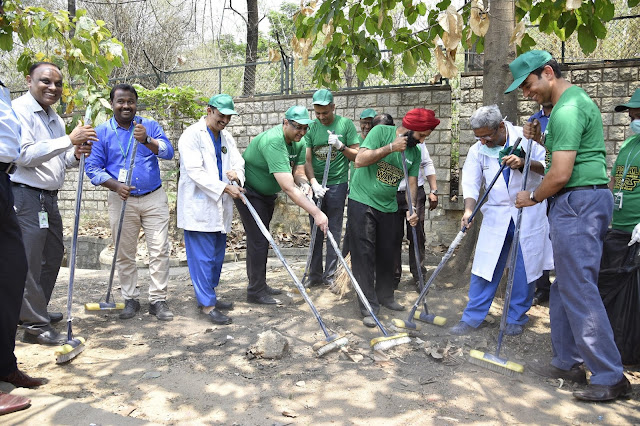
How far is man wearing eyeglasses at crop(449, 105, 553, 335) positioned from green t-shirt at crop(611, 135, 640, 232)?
0.54m

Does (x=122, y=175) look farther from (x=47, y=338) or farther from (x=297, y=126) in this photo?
(x=297, y=126)

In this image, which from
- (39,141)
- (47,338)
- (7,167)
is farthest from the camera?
(47,338)

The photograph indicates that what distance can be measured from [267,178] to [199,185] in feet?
2.25

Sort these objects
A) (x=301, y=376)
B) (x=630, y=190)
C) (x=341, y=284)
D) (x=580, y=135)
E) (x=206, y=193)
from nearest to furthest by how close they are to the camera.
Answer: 1. (x=580, y=135)
2. (x=301, y=376)
3. (x=630, y=190)
4. (x=206, y=193)
5. (x=341, y=284)

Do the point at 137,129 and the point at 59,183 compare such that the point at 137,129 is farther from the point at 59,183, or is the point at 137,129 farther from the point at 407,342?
the point at 407,342

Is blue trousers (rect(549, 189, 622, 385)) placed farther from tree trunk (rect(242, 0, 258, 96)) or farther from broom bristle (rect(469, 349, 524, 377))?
tree trunk (rect(242, 0, 258, 96))

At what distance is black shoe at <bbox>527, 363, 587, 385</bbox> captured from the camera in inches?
140

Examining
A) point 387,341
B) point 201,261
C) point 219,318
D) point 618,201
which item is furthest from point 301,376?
point 618,201

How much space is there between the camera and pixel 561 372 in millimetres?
3605

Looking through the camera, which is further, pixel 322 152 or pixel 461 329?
pixel 322 152

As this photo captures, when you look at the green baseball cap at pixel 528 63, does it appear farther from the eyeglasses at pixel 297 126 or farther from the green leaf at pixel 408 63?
the green leaf at pixel 408 63

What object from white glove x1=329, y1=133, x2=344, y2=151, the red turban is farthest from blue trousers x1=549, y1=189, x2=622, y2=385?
white glove x1=329, y1=133, x2=344, y2=151

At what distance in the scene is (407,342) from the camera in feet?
13.1

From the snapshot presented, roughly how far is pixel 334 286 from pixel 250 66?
6.45 meters
